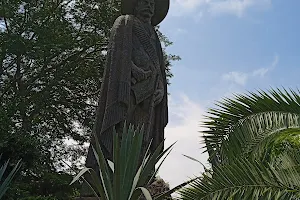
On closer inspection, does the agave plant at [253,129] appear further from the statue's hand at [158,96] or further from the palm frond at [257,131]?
the statue's hand at [158,96]

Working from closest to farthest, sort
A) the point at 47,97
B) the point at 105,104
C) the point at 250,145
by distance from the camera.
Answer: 1. the point at 250,145
2. the point at 105,104
3. the point at 47,97

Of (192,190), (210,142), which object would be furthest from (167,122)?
(192,190)

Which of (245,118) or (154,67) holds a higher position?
(154,67)

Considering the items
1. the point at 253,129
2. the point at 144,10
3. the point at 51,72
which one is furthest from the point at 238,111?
the point at 51,72

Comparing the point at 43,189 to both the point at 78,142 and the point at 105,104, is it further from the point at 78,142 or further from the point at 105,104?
the point at 105,104

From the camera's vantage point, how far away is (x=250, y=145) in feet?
15.7

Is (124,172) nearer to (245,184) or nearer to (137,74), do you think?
(245,184)

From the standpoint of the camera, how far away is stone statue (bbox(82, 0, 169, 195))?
6.13m

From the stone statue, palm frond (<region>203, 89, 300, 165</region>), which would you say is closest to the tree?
the stone statue

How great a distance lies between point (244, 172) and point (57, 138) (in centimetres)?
1229

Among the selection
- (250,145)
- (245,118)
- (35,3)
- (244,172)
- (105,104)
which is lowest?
(244,172)

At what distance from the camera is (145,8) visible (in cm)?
718

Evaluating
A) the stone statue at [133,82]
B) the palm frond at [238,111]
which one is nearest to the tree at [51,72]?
the stone statue at [133,82]

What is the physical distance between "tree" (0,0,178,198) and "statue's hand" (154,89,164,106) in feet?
19.4
